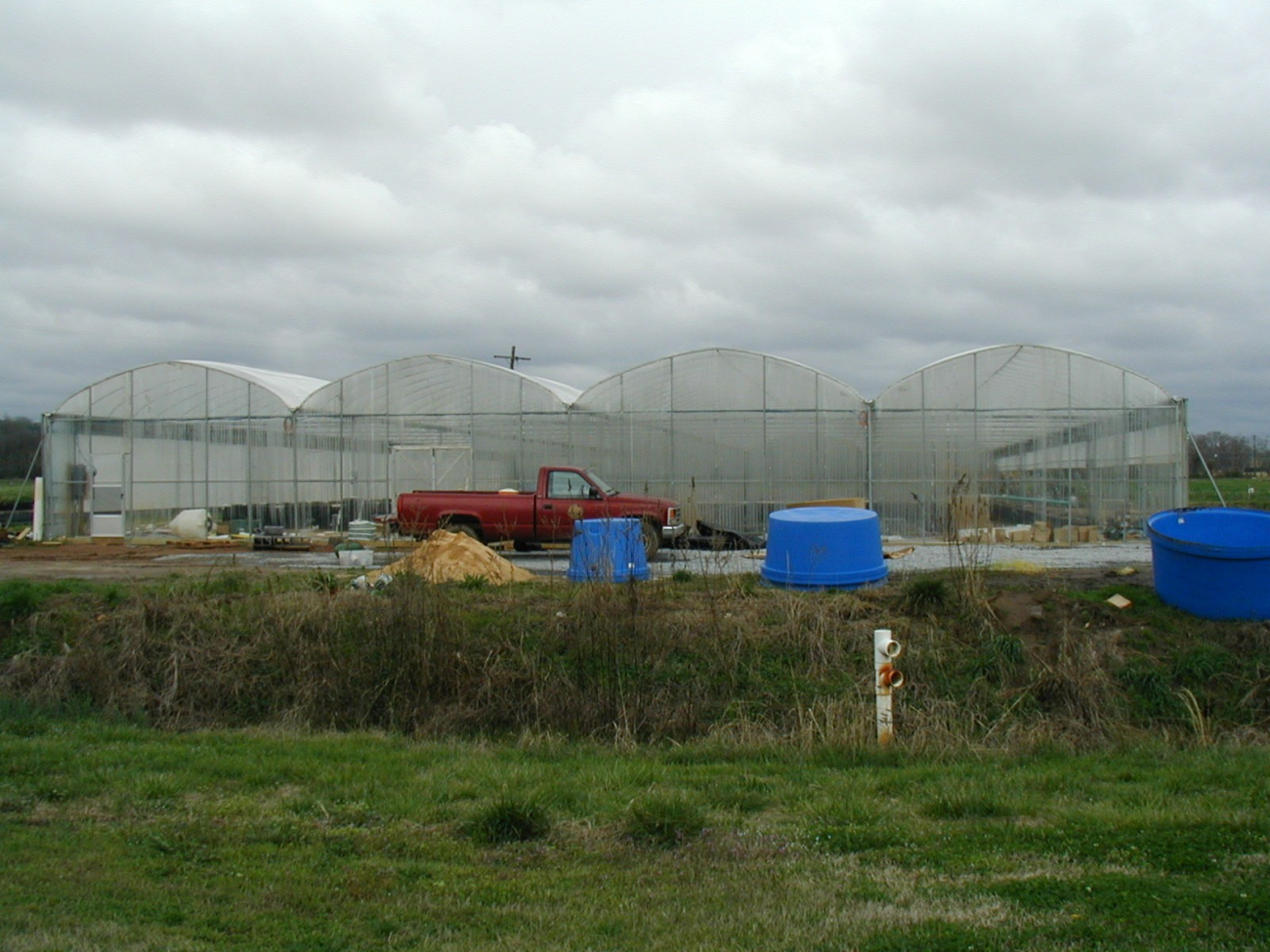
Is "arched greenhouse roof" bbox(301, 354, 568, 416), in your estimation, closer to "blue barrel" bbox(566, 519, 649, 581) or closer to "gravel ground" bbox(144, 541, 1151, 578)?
"gravel ground" bbox(144, 541, 1151, 578)

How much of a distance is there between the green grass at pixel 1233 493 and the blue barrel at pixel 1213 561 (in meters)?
8.02

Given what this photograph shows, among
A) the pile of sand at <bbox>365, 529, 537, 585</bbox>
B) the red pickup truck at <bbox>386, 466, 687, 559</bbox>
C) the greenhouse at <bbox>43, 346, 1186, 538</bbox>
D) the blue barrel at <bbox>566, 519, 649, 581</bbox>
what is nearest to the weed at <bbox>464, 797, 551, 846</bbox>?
the blue barrel at <bbox>566, 519, 649, 581</bbox>

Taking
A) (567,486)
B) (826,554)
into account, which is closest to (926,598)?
(826,554)

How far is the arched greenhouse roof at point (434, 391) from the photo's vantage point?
26.5 m

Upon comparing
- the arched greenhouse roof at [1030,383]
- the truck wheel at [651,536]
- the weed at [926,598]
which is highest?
the arched greenhouse roof at [1030,383]

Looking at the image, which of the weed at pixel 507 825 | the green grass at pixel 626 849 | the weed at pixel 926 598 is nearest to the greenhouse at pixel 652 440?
the weed at pixel 926 598

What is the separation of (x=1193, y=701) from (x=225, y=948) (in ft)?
31.1

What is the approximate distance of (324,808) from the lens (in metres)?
6.41

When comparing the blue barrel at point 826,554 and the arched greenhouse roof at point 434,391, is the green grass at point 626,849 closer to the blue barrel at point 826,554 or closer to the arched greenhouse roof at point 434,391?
the blue barrel at point 826,554

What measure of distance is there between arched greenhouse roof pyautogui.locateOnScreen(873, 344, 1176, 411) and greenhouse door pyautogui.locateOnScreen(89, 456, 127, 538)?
64.8ft

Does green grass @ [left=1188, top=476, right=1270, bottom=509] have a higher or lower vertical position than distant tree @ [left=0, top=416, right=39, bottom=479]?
lower

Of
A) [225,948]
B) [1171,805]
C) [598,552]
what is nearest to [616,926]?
[225,948]

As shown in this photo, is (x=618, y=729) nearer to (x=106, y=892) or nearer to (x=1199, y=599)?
(x=106, y=892)

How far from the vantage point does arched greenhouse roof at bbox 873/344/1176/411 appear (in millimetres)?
25578
